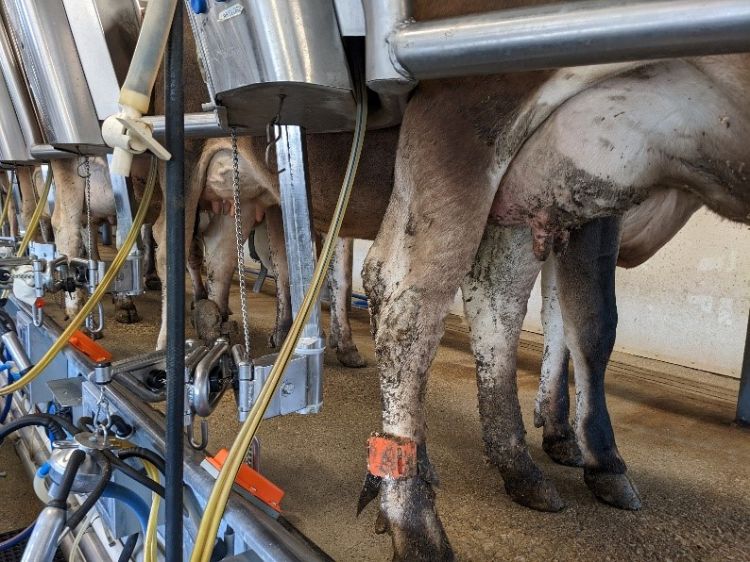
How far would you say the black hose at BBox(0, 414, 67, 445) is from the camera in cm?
110

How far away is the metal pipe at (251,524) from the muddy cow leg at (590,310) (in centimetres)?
95

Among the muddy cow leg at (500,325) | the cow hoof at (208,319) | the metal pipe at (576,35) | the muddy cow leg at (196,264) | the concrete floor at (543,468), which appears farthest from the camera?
the muddy cow leg at (196,264)

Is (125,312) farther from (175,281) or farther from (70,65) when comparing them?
(175,281)

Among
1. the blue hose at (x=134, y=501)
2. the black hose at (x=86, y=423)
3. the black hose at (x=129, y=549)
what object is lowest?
the black hose at (x=129, y=549)

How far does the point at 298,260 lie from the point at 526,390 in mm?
1576

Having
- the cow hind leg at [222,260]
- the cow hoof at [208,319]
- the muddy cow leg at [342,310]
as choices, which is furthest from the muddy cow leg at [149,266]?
the muddy cow leg at [342,310]

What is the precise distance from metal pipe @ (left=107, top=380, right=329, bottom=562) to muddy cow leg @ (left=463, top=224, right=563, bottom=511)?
31.2 inches

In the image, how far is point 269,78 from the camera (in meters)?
0.89

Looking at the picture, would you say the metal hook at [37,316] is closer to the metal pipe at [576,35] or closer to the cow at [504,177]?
the cow at [504,177]

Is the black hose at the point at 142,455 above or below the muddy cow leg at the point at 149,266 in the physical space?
above

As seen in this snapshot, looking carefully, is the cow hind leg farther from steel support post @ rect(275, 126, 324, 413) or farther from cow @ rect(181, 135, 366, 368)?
steel support post @ rect(275, 126, 324, 413)

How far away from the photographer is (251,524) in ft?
2.58

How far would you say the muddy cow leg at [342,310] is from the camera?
9.19 feet

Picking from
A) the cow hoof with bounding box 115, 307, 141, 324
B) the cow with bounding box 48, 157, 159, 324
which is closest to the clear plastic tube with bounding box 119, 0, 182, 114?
the cow with bounding box 48, 157, 159, 324
